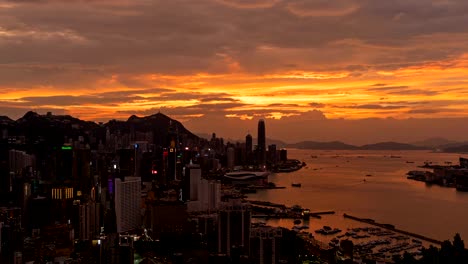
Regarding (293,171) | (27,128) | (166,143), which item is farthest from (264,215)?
(293,171)

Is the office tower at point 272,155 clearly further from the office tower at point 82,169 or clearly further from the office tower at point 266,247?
the office tower at point 266,247

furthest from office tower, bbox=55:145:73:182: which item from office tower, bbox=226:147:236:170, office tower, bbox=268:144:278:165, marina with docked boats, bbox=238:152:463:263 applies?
office tower, bbox=268:144:278:165

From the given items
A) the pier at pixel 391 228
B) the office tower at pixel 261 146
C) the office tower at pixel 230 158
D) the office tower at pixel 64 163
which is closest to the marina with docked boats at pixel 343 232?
A: the pier at pixel 391 228

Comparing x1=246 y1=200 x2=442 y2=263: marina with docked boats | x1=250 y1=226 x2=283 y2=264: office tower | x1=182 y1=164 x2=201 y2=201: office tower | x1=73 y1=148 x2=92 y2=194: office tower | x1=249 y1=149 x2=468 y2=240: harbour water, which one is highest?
x1=73 y1=148 x2=92 y2=194: office tower

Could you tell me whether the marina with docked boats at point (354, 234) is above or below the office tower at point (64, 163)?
below

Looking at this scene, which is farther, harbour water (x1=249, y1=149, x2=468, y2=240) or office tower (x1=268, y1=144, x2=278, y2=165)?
office tower (x1=268, y1=144, x2=278, y2=165)

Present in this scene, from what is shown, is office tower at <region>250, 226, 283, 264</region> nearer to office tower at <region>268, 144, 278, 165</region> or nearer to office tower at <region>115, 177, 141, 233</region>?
office tower at <region>115, 177, 141, 233</region>

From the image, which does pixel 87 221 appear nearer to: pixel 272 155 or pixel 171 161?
pixel 171 161

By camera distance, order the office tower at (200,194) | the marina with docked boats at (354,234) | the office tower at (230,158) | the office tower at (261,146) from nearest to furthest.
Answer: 1. the marina with docked boats at (354,234)
2. the office tower at (200,194)
3. the office tower at (230,158)
4. the office tower at (261,146)

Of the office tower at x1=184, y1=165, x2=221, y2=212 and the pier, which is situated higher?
the office tower at x1=184, y1=165, x2=221, y2=212
